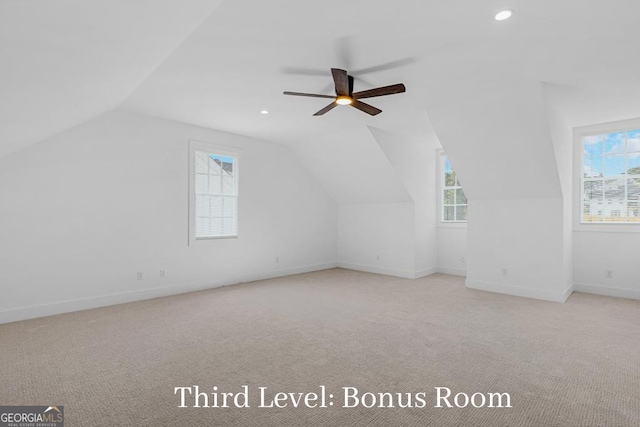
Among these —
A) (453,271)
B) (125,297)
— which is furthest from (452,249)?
(125,297)

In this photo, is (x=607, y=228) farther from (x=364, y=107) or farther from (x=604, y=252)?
(x=364, y=107)

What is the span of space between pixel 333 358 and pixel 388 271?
410 cm

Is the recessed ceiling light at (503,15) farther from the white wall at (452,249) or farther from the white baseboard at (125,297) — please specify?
the white baseboard at (125,297)

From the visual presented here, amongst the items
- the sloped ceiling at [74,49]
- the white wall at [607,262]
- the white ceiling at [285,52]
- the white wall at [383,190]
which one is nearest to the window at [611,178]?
the white wall at [607,262]

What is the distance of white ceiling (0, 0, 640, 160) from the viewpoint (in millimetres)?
1805

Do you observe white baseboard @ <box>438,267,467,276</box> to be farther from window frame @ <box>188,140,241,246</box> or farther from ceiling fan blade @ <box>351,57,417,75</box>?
ceiling fan blade @ <box>351,57,417,75</box>

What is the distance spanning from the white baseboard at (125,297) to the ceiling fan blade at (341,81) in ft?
12.3

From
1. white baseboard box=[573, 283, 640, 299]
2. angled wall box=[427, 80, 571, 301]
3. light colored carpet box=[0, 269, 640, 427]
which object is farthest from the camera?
white baseboard box=[573, 283, 640, 299]

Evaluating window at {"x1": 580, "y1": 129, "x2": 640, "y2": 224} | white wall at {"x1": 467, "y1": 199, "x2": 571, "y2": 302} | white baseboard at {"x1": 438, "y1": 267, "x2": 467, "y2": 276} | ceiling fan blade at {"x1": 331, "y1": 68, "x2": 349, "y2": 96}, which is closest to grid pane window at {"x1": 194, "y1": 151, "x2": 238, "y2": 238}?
ceiling fan blade at {"x1": 331, "y1": 68, "x2": 349, "y2": 96}

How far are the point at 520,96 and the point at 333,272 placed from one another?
182 inches

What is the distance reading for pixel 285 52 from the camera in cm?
291

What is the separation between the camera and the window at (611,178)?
4.88 m

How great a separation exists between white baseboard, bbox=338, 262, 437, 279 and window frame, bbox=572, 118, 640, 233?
254 centimetres

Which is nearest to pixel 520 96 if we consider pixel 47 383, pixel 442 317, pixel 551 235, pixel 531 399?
pixel 551 235
